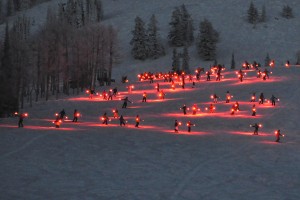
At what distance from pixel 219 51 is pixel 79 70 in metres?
42.4

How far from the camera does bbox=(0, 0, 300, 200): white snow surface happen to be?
75.7 feet

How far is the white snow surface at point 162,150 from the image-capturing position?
23062mm

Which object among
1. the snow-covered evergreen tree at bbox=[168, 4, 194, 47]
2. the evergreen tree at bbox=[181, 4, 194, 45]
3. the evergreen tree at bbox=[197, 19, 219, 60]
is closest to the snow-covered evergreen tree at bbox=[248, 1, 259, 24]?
the evergreen tree at bbox=[181, 4, 194, 45]

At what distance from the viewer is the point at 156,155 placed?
30.0 metres

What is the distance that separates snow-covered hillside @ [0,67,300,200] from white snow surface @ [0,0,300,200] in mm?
49

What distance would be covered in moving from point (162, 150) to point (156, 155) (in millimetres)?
1422

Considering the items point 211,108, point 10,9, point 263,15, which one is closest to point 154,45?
point 263,15

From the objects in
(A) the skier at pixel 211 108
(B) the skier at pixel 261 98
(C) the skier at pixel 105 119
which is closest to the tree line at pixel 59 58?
(C) the skier at pixel 105 119

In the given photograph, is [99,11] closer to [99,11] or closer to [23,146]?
[99,11]

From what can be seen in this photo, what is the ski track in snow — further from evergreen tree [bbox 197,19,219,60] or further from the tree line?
evergreen tree [bbox 197,19,219,60]

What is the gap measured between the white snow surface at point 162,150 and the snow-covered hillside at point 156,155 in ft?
0.16

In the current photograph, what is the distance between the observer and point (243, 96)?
172 feet

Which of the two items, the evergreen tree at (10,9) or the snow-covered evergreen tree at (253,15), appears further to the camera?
the evergreen tree at (10,9)

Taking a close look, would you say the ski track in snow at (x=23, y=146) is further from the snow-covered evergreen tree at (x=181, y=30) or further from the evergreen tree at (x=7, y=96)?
the snow-covered evergreen tree at (x=181, y=30)
